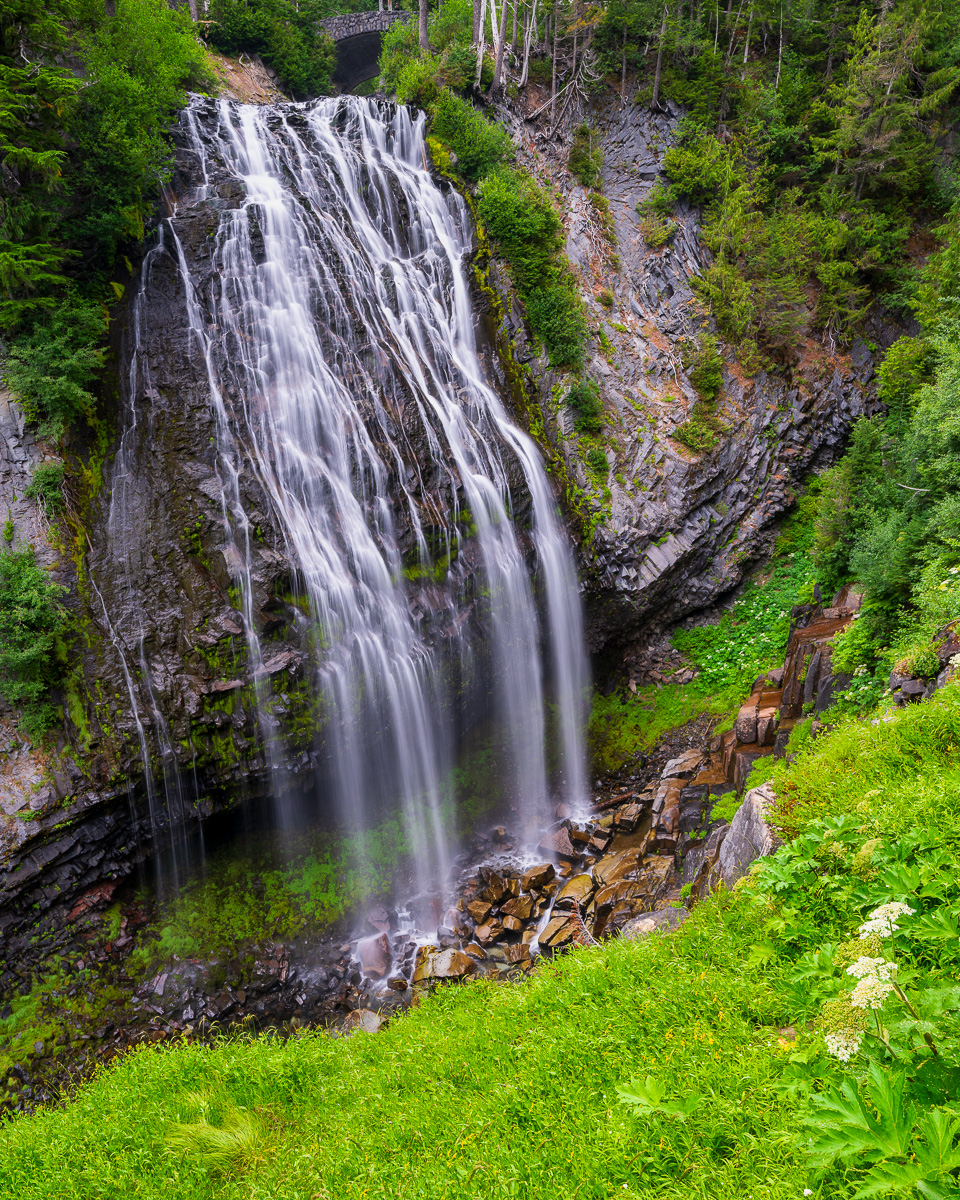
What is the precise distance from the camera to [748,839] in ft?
19.4

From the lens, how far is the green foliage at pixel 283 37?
23438 mm

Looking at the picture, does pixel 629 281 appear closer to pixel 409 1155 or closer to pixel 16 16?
pixel 16 16

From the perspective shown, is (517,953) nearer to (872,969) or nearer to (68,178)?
(872,969)

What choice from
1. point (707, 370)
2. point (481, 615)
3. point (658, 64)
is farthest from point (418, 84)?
point (481, 615)

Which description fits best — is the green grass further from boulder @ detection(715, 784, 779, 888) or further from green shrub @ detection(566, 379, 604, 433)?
green shrub @ detection(566, 379, 604, 433)

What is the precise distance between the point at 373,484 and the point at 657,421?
321 inches

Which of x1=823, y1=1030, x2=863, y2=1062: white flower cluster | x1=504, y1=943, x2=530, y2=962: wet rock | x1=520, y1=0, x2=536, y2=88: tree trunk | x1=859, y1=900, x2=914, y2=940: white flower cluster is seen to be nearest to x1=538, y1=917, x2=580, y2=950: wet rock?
x1=504, y1=943, x2=530, y2=962: wet rock

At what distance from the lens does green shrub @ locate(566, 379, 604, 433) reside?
50.4 feet

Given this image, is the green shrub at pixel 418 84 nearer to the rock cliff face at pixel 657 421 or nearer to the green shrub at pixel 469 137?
the green shrub at pixel 469 137

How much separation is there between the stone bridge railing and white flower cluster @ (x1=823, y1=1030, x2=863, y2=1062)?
124ft

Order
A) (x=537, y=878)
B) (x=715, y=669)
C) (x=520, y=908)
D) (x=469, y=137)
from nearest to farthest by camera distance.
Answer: (x=520, y=908) → (x=537, y=878) → (x=715, y=669) → (x=469, y=137)

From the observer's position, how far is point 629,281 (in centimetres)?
1802

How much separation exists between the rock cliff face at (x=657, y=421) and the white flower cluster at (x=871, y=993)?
497 inches

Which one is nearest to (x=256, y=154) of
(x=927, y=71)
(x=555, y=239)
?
(x=555, y=239)
